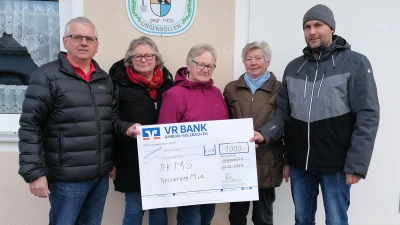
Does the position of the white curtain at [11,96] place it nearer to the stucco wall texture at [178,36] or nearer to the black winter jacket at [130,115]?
the stucco wall texture at [178,36]

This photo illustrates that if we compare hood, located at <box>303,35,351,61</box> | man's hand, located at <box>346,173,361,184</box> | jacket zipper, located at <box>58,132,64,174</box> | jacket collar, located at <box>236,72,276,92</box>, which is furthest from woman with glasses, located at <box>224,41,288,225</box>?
jacket zipper, located at <box>58,132,64,174</box>

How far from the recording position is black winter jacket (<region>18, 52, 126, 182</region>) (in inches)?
82.4

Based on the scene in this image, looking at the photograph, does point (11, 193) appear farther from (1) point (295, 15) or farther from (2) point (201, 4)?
(1) point (295, 15)

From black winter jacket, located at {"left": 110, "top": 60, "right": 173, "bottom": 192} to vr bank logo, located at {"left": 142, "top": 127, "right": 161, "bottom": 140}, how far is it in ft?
0.60

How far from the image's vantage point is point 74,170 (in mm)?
2217

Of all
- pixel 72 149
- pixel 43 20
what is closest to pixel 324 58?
pixel 72 149

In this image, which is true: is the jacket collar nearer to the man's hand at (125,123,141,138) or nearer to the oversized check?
the oversized check

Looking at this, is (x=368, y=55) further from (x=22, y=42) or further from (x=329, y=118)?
(x=22, y=42)

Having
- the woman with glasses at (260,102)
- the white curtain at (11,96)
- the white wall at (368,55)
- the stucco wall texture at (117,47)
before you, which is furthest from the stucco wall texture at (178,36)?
the white curtain at (11,96)

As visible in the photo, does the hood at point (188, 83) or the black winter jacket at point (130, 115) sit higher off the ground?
the hood at point (188, 83)

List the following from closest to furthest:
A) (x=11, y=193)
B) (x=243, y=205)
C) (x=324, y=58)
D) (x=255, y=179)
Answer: (x=324, y=58) < (x=255, y=179) < (x=243, y=205) < (x=11, y=193)

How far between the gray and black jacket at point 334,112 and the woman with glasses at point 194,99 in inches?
17.4

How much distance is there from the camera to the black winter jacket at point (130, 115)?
102 inches

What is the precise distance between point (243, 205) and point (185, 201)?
0.60 m
